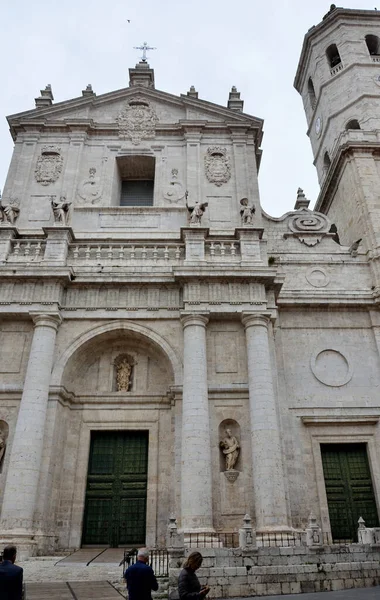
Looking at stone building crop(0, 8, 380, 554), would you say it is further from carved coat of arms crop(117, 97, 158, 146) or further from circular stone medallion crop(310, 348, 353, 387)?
carved coat of arms crop(117, 97, 158, 146)

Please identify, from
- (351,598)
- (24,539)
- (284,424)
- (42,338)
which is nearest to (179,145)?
(42,338)

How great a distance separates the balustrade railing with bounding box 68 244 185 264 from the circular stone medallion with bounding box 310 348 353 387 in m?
5.53

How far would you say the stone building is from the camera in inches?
513

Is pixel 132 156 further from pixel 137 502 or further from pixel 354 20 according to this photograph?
pixel 354 20

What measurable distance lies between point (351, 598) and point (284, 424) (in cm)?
653

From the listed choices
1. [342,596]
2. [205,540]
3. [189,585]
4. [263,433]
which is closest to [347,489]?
[263,433]

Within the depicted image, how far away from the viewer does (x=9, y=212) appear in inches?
666

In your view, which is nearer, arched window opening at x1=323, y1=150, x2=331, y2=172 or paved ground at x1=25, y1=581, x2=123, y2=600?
paved ground at x1=25, y1=581, x2=123, y2=600

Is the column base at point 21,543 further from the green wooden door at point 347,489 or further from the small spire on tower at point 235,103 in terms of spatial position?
the small spire on tower at point 235,103

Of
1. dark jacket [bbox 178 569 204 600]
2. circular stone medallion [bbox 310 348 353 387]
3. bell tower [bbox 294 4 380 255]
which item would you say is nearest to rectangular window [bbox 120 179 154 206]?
bell tower [bbox 294 4 380 255]

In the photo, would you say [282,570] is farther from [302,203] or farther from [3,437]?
[302,203]

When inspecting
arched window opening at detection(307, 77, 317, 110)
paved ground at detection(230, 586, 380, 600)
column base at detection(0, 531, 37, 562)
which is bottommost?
paved ground at detection(230, 586, 380, 600)

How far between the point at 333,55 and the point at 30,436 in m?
23.4

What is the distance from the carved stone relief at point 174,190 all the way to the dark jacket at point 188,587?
1475 cm
